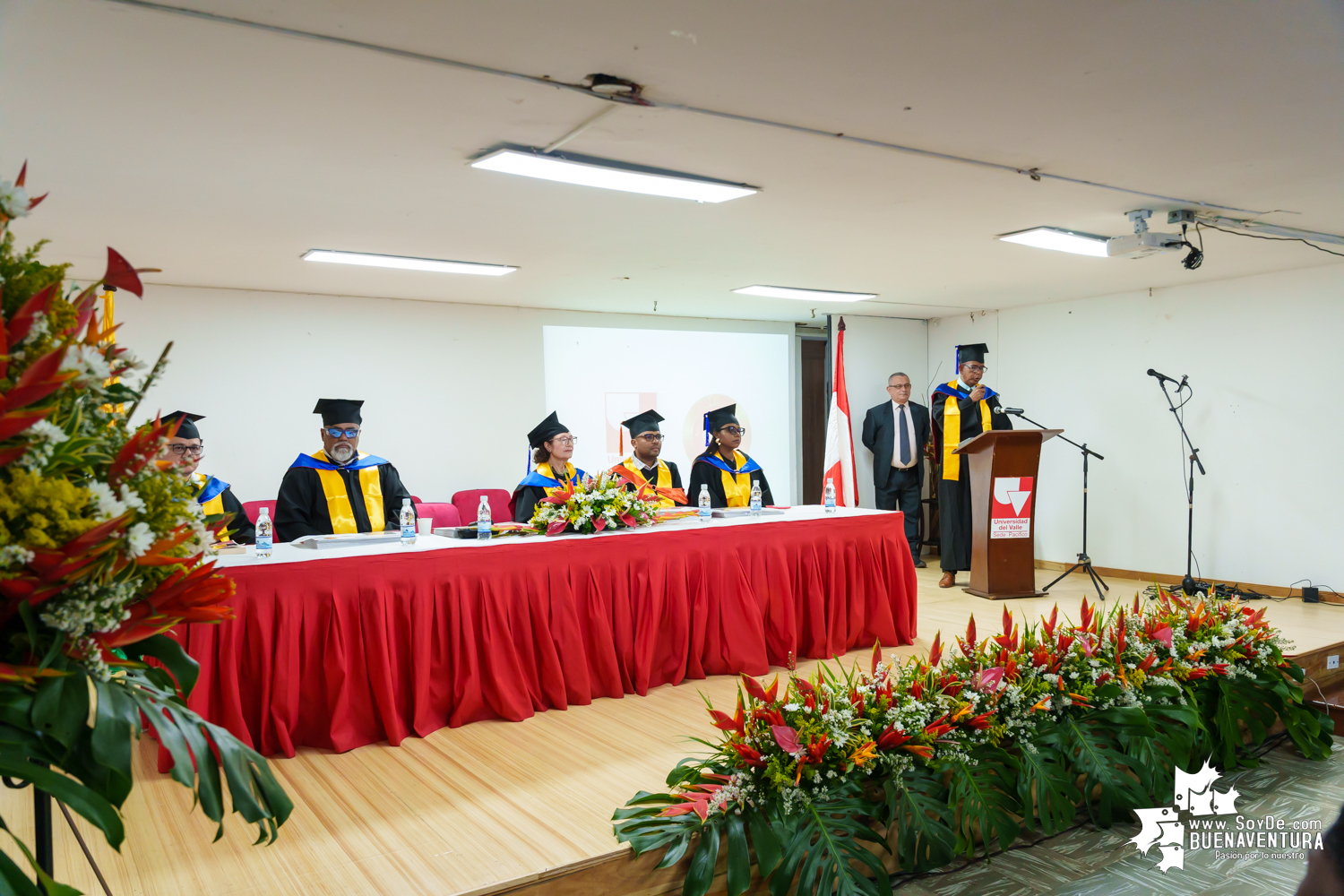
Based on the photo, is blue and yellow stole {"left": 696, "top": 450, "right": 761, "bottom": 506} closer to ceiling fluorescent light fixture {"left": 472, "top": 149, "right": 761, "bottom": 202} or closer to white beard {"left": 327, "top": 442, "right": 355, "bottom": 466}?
ceiling fluorescent light fixture {"left": 472, "top": 149, "right": 761, "bottom": 202}

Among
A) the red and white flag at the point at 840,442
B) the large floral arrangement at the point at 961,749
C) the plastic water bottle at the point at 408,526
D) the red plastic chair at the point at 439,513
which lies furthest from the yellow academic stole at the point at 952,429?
the plastic water bottle at the point at 408,526

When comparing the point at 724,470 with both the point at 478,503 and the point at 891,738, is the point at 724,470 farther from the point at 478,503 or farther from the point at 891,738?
the point at 891,738

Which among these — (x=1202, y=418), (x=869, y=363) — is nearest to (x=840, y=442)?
(x=869, y=363)

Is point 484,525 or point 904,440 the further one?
point 904,440

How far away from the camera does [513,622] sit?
393 centimetres

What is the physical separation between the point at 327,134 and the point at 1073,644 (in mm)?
3453

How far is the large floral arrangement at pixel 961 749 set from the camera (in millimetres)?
2555

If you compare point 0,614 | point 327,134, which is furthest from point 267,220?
point 0,614

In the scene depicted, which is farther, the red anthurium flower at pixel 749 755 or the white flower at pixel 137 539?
the red anthurium flower at pixel 749 755

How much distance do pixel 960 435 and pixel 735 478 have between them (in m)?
3.02

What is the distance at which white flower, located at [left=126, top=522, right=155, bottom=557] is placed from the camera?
112 centimetres

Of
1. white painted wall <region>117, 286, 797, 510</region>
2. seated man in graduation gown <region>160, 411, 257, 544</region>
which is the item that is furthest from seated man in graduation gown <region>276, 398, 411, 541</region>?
A: white painted wall <region>117, 286, 797, 510</region>

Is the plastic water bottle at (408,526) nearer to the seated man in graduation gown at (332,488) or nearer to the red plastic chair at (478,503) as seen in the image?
the seated man in graduation gown at (332,488)

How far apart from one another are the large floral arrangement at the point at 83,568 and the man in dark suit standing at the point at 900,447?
8227 mm
